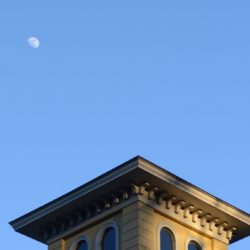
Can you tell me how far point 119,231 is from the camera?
123 feet

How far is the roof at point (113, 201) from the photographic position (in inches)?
1455

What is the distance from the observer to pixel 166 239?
37.9 meters

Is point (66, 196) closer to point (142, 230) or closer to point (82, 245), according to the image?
point (82, 245)

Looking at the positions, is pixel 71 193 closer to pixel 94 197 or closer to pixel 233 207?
pixel 94 197

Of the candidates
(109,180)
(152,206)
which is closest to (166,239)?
(152,206)

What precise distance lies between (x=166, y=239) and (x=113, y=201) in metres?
2.38

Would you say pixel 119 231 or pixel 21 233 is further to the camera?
pixel 21 233

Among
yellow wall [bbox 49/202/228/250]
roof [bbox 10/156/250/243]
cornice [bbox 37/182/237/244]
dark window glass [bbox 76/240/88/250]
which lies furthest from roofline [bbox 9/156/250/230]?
dark window glass [bbox 76/240/88/250]

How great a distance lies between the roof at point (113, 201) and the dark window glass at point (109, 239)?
87 centimetres

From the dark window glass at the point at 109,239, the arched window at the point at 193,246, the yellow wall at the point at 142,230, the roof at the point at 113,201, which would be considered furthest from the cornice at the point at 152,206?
the dark window glass at the point at 109,239

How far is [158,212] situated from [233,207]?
333cm

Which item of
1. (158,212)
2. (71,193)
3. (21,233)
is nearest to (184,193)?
(158,212)

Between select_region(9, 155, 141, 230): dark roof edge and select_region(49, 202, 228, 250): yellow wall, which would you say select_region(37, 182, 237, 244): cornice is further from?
select_region(9, 155, 141, 230): dark roof edge

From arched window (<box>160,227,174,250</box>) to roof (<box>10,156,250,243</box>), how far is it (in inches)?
48.4
